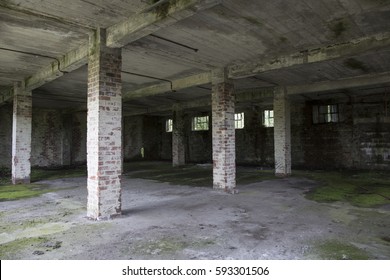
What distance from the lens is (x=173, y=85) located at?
392 inches

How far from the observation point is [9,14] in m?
4.66

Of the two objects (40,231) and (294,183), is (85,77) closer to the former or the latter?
(40,231)

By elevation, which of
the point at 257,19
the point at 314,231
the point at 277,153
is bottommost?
the point at 314,231

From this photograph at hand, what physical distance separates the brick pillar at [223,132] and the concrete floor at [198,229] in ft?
2.53

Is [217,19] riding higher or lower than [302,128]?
higher

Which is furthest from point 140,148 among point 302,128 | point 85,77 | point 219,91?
point 219,91

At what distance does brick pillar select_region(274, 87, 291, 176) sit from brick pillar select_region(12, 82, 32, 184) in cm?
911

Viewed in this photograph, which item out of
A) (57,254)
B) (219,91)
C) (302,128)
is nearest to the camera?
(57,254)

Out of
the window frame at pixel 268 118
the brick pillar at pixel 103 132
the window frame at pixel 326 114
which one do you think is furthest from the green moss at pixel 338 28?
the window frame at pixel 268 118

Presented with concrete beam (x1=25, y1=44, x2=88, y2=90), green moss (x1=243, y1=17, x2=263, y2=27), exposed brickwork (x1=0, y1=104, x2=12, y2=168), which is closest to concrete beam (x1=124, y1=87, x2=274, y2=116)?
green moss (x1=243, y1=17, x2=263, y2=27)

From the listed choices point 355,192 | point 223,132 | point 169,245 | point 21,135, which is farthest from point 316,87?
point 21,135

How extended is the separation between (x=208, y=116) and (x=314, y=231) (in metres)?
15.2

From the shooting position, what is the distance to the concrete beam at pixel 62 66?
6.20m

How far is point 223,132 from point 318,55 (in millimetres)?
2948
